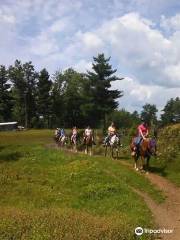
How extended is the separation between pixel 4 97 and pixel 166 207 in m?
121


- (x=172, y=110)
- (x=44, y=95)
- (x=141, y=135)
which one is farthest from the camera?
(x=172, y=110)

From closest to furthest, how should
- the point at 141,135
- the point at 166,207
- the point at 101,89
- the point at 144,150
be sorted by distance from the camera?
1. the point at 166,207
2. the point at 144,150
3. the point at 141,135
4. the point at 101,89

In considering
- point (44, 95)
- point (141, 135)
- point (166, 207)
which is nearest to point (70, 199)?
point (166, 207)

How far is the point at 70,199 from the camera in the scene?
2369cm

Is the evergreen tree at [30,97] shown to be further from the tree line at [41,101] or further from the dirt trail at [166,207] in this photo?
the dirt trail at [166,207]

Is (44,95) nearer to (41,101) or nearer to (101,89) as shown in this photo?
(41,101)

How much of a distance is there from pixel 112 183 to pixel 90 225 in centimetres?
913

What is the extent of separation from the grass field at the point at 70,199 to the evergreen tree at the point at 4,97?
10358 cm

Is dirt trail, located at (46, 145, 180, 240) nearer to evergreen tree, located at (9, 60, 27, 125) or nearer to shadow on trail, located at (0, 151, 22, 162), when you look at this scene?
shadow on trail, located at (0, 151, 22, 162)

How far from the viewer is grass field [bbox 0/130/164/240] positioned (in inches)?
667

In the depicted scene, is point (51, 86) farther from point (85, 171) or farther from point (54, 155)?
point (85, 171)

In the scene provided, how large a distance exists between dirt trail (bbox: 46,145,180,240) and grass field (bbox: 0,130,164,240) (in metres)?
0.38

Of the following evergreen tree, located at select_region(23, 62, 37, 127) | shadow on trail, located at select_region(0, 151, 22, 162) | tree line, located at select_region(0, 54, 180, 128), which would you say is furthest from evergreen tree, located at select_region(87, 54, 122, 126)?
shadow on trail, located at select_region(0, 151, 22, 162)

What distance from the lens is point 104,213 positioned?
20.9 metres
